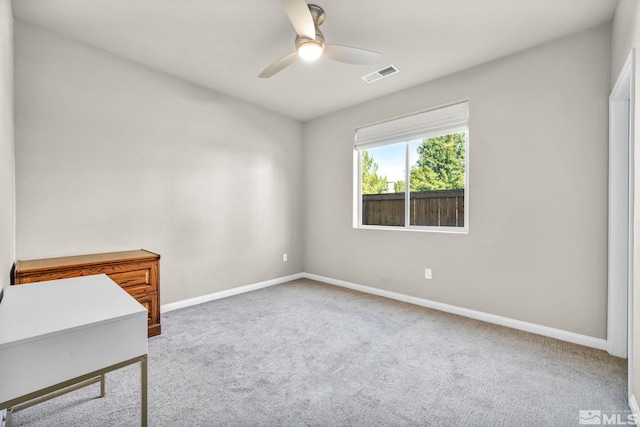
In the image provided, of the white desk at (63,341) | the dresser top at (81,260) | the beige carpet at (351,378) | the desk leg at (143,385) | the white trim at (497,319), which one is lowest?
the beige carpet at (351,378)

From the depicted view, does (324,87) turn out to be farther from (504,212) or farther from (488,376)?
(488,376)

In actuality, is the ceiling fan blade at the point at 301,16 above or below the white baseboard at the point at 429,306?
above

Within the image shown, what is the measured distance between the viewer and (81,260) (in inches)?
95.0

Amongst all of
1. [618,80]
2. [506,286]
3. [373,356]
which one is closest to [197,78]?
[373,356]

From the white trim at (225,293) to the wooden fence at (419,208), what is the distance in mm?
1526

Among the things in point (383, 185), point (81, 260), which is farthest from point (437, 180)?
point (81, 260)

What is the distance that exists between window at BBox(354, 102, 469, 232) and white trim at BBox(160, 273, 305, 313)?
1.45 m

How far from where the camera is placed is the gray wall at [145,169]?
8.09ft

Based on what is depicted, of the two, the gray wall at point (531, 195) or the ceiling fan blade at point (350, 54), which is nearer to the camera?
the ceiling fan blade at point (350, 54)

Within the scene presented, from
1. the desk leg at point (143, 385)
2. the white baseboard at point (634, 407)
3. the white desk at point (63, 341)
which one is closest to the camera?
the white desk at point (63, 341)

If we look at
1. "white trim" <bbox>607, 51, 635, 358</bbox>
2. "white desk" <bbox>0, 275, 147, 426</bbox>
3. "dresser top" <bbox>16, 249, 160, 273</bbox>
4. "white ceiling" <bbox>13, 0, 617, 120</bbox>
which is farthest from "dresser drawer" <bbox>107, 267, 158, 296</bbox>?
"white trim" <bbox>607, 51, 635, 358</bbox>

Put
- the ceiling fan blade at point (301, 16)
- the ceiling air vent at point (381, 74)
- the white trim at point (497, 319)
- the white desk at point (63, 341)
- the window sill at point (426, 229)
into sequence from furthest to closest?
the window sill at point (426, 229) → the ceiling air vent at point (381, 74) → the white trim at point (497, 319) → the ceiling fan blade at point (301, 16) → the white desk at point (63, 341)

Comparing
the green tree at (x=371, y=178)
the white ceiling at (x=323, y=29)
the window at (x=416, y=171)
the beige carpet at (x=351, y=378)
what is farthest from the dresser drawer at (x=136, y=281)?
the green tree at (x=371, y=178)

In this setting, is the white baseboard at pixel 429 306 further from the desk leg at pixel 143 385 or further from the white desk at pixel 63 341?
the desk leg at pixel 143 385
